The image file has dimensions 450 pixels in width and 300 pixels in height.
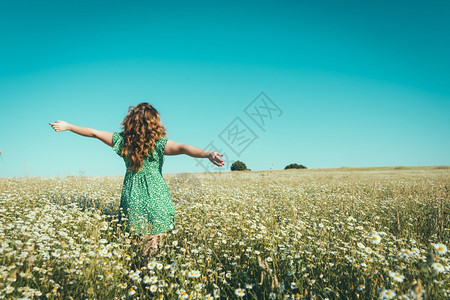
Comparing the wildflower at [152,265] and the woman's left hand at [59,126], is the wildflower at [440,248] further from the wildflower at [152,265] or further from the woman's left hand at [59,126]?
the woman's left hand at [59,126]

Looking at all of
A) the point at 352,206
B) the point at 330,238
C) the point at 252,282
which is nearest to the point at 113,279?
the point at 252,282

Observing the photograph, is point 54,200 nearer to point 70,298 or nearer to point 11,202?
point 11,202

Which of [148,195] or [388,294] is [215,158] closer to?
[148,195]

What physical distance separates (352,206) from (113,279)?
5654mm

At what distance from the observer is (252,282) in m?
2.84

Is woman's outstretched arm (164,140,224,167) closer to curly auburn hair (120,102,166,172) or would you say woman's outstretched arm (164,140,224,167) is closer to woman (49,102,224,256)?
woman (49,102,224,256)

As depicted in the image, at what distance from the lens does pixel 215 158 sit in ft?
12.1

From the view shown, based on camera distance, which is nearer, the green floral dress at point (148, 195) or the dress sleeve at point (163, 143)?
the green floral dress at point (148, 195)

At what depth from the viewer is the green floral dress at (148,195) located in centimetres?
407

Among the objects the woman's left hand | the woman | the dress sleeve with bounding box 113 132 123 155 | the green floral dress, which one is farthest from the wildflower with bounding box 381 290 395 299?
Result: the woman's left hand

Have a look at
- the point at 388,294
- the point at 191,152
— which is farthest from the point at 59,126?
the point at 388,294

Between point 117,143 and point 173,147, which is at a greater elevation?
point 117,143

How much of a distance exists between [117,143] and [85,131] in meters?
0.58

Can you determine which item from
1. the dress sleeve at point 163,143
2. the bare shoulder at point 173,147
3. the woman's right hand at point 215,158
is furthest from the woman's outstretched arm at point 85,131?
the woman's right hand at point 215,158
